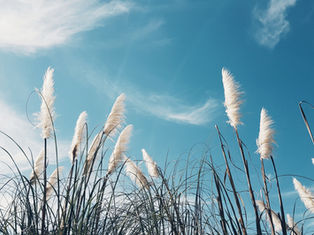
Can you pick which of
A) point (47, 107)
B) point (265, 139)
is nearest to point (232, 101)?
point (265, 139)

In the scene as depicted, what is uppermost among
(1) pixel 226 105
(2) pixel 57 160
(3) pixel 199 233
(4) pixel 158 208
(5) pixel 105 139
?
(1) pixel 226 105

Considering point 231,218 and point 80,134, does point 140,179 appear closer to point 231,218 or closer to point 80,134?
point 80,134

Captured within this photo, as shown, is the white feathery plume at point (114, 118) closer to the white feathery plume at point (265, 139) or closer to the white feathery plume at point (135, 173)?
the white feathery plume at point (135, 173)

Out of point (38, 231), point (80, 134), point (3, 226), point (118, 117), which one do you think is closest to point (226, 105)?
point (118, 117)

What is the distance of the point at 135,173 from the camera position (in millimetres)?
4324

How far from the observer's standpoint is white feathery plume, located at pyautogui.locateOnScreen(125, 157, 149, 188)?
4209mm

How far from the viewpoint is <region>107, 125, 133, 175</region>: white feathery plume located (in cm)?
420

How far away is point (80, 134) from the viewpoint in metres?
4.14

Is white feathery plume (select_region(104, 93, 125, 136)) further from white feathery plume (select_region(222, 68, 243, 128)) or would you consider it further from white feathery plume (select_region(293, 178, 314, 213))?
white feathery plume (select_region(293, 178, 314, 213))

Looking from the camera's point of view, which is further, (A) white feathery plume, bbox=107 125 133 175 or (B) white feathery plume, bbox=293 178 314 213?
(B) white feathery plume, bbox=293 178 314 213

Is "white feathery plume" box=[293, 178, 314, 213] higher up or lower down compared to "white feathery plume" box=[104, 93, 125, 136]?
lower down

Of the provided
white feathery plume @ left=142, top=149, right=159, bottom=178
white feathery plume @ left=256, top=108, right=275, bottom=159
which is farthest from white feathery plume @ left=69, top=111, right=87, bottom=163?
white feathery plume @ left=256, top=108, right=275, bottom=159

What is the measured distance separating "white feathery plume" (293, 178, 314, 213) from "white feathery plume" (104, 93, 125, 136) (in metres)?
2.83

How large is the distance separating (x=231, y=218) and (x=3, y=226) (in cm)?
218
